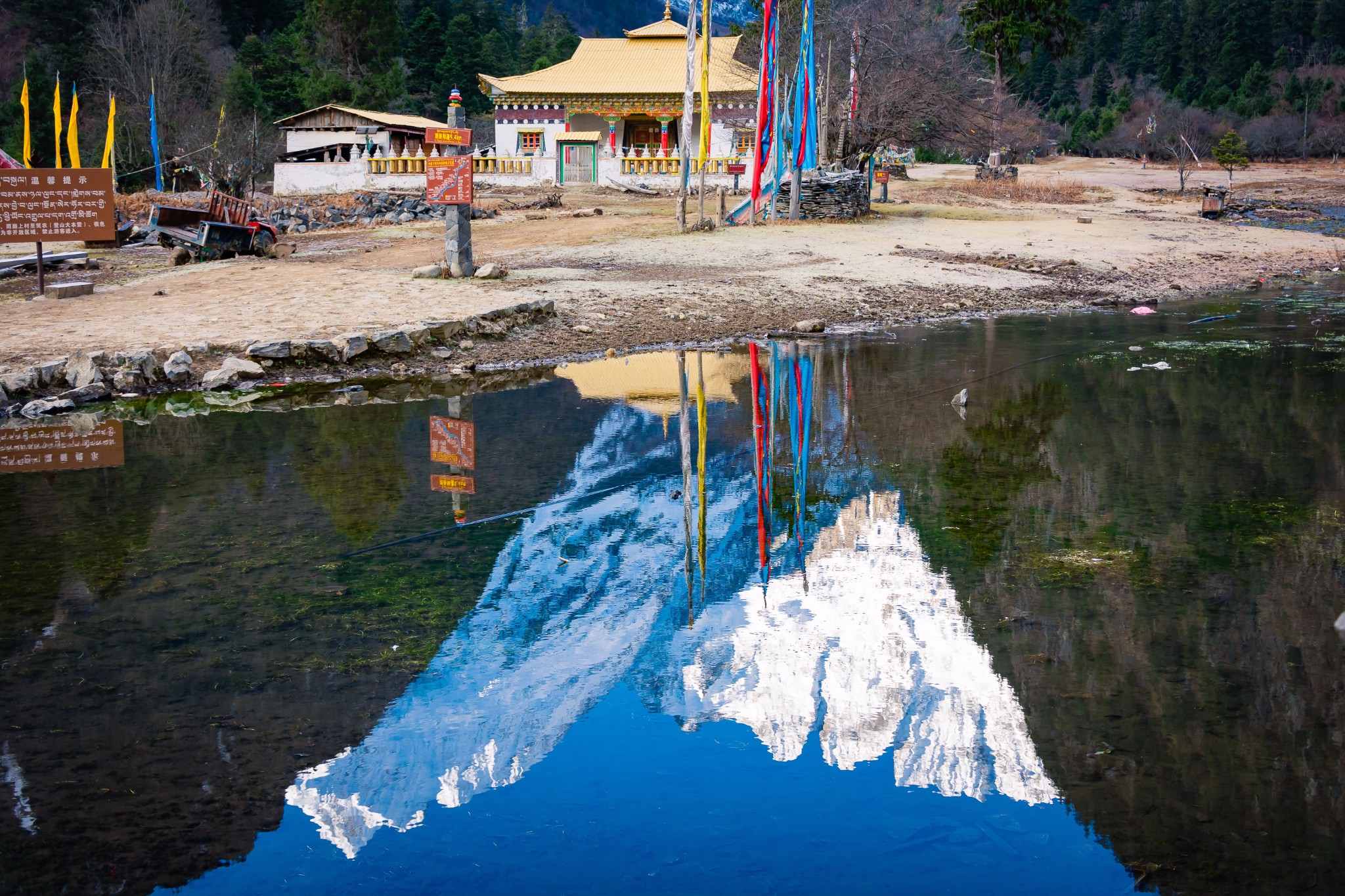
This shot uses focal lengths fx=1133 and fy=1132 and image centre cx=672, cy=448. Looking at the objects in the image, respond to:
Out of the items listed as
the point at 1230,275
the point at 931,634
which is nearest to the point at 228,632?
the point at 931,634

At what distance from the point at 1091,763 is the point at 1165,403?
22.3 feet

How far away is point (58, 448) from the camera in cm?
862

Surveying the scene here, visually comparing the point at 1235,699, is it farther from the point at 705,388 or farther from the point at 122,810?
the point at 705,388

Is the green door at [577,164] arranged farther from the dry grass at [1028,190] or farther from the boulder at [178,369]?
the boulder at [178,369]

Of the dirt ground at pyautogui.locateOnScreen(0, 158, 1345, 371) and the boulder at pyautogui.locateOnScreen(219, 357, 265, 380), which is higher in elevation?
the dirt ground at pyautogui.locateOnScreen(0, 158, 1345, 371)

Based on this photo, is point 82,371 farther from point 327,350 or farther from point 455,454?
point 455,454

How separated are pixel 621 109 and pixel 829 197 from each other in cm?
1784

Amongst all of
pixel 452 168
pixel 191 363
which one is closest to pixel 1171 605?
pixel 191 363

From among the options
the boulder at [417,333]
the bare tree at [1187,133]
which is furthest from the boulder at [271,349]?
the bare tree at [1187,133]

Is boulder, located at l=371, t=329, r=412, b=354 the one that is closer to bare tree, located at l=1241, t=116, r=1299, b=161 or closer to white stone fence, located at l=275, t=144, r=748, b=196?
white stone fence, located at l=275, t=144, r=748, b=196

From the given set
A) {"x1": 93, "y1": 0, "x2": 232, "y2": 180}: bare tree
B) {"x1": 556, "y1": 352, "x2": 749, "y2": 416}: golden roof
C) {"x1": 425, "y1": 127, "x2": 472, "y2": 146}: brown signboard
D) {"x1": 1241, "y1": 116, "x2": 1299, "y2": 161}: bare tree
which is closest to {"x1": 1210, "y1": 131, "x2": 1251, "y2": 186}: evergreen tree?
{"x1": 1241, "y1": 116, "x2": 1299, "y2": 161}: bare tree

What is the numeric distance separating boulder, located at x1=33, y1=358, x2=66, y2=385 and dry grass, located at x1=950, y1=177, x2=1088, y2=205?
27.5m

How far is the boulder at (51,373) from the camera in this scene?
10305 millimetres

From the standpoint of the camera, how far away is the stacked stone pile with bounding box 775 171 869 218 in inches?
1003
